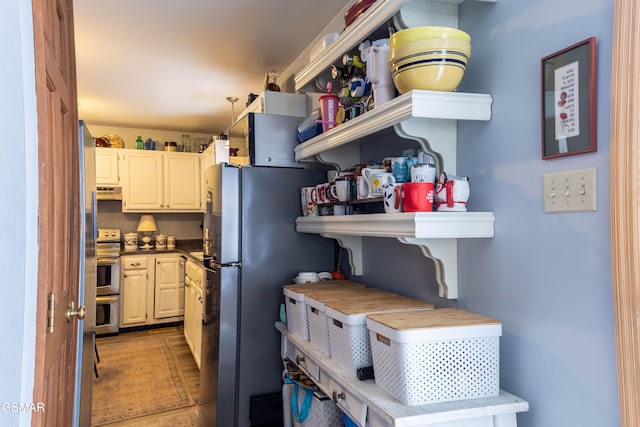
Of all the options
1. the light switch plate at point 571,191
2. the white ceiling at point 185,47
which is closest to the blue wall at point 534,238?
the light switch plate at point 571,191

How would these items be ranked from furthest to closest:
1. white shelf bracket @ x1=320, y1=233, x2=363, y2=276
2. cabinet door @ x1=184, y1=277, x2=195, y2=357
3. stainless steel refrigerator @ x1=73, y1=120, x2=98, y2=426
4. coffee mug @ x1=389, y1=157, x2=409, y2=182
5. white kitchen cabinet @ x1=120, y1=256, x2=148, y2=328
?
white kitchen cabinet @ x1=120, y1=256, x2=148, y2=328 < cabinet door @ x1=184, y1=277, x2=195, y2=357 < white shelf bracket @ x1=320, y1=233, x2=363, y2=276 < stainless steel refrigerator @ x1=73, y1=120, x2=98, y2=426 < coffee mug @ x1=389, y1=157, x2=409, y2=182

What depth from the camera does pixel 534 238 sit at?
1102 millimetres

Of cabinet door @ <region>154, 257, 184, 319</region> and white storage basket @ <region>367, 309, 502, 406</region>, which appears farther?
cabinet door @ <region>154, 257, 184, 319</region>

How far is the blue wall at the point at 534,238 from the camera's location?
92 cm

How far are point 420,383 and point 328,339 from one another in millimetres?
510

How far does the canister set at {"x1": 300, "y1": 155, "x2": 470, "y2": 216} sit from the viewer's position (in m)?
1.21

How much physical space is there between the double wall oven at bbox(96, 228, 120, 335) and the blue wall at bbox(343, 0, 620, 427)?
13.3ft

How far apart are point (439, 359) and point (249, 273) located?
1.31 metres

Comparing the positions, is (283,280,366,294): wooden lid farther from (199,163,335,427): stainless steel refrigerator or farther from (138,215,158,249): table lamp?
(138,215,158,249): table lamp

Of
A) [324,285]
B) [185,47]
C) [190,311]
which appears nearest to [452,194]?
[324,285]

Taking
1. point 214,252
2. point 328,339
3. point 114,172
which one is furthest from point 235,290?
point 114,172

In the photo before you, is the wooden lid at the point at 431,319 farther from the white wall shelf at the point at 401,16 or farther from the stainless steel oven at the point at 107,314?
the stainless steel oven at the point at 107,314

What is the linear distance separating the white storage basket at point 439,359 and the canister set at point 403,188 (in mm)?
332

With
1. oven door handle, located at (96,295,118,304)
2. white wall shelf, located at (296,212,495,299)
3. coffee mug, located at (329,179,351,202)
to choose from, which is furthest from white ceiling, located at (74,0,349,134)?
oven door handle, located at (96,295,118,304)
